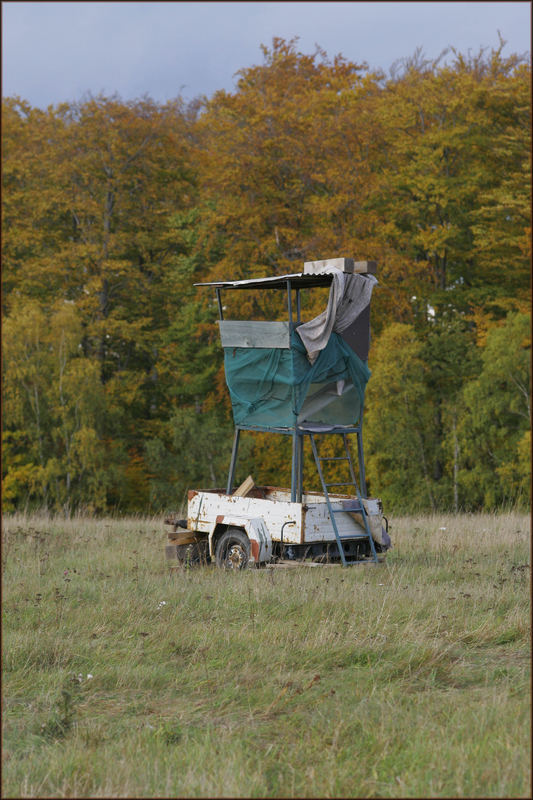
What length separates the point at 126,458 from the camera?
3073 cm

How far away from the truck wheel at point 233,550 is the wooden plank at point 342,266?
11.5ft

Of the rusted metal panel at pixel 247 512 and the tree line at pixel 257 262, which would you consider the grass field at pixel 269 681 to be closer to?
the rusted metal panel at pixel 247 512

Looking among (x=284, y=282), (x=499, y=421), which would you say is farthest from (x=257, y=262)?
(x=284, y=282)

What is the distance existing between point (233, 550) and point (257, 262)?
19.5 m

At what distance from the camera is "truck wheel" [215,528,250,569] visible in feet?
37.1

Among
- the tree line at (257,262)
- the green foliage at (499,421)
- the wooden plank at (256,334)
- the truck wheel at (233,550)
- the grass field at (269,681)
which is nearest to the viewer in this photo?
the grass field at (269,681)

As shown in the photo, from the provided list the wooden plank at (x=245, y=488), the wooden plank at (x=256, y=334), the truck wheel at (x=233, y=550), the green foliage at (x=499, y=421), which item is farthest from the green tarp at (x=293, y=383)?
the green foliage at (x=499, y=421)

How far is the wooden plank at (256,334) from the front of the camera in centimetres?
1162

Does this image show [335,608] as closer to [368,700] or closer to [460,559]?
[368,700]

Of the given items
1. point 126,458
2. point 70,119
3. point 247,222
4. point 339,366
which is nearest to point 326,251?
point 247,222

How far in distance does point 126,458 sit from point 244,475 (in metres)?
4.19

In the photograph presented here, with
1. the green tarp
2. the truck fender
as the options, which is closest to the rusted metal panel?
the truck fender

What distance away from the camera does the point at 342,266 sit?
11.8 meters

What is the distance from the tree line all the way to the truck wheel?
13.5 metres
